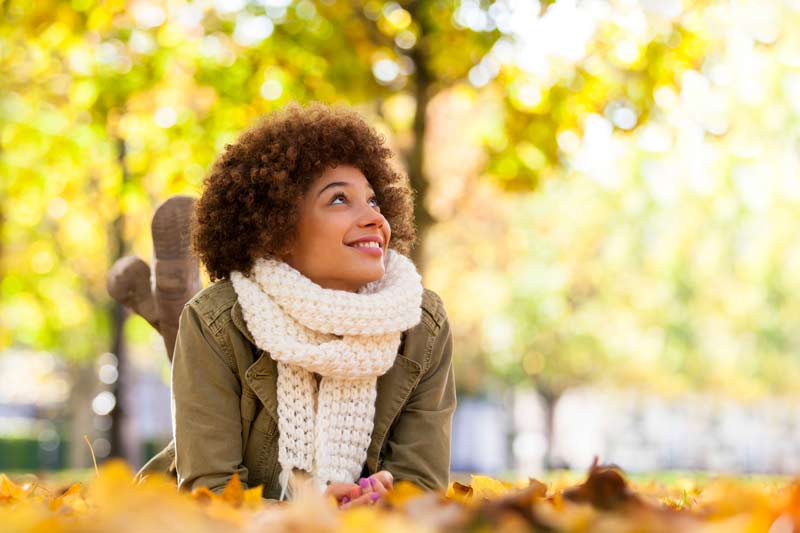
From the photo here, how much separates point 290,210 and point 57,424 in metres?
40.9

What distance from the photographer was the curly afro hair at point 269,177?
3.37m

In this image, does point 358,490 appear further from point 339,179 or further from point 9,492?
point 339,179

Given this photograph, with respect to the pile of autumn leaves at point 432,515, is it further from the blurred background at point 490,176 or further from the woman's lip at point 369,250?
the blurred background at point 490,176

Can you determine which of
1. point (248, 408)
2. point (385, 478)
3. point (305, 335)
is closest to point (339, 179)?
point (305, 335)

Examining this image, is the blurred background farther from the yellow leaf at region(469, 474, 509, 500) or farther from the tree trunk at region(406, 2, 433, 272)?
the yellow leaf at region(469, 474, 509, 500)

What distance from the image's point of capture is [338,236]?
3.34 meters

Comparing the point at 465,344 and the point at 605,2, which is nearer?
the point at 605,2

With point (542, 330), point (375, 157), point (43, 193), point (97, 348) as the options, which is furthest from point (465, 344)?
point (375, 157)

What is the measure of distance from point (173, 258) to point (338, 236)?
125cm

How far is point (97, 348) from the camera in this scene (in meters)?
23.2

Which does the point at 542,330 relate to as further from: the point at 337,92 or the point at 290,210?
A: the point at 290,210

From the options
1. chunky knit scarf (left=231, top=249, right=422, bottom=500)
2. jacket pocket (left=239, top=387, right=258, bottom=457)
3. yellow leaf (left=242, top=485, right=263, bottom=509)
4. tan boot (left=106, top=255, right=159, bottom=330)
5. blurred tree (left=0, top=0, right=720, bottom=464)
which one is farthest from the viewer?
blurred tree (left=0, top=0, right=720, bottom=464)

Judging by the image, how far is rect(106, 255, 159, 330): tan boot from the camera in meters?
4.56

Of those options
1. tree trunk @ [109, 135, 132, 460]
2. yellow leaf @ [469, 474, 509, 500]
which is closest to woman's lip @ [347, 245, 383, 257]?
yellow leaf @ [469, 474, 509, 500]
